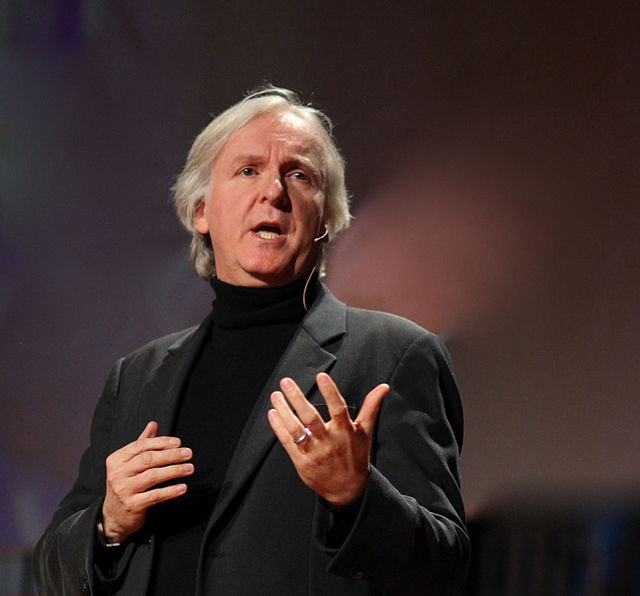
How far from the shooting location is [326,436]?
126 cm

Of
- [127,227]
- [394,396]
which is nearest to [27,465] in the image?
[127,227]

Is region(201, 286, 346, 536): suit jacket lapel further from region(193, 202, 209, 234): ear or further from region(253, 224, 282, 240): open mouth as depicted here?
region(193, 202, 209, 234): ear

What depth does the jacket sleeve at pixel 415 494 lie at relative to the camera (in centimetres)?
133

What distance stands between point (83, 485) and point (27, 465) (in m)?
0.78

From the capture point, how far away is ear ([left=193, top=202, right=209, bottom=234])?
192cm

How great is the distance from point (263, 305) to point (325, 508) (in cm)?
51

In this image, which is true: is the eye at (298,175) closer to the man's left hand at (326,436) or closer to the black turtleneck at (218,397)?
the black turtleneck at (218,397)

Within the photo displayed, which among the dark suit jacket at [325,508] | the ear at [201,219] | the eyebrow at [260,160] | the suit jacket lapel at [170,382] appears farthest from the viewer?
the ear at [201,219]

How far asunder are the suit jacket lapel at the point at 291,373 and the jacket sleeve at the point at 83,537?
22 centimetres

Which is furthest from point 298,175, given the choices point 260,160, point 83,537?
point 83,537

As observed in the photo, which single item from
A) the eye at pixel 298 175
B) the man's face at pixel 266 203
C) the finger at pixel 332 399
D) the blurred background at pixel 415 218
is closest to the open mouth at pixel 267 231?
the man's face at pixel 266 203

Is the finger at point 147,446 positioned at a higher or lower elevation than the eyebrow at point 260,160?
lower

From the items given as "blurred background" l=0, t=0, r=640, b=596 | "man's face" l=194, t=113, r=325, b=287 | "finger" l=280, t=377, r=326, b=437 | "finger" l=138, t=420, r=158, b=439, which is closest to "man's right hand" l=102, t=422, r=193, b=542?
"finger" l=138, t=420, r=158, b=439

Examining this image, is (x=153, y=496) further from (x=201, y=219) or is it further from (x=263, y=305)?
(x=201, y=219)
